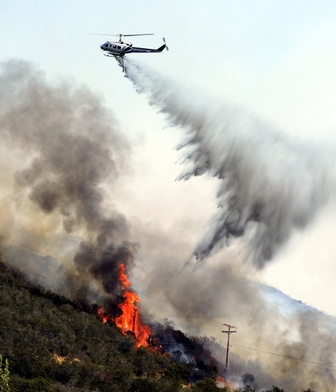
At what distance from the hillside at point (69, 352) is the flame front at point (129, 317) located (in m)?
4.57

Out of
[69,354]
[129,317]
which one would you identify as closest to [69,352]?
[69,354]

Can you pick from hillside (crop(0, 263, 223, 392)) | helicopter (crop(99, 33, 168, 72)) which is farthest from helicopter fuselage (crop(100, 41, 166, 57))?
hillside (crop(0, 263, 223, 392))

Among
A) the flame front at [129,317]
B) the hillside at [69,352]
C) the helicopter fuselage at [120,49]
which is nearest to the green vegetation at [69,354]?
the hillside at [69,352]

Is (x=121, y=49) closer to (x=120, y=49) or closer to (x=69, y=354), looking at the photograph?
(x=120, y=49)

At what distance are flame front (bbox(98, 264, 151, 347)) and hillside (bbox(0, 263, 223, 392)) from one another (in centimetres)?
457

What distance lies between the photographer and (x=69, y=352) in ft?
335

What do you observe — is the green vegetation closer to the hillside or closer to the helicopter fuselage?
the hillside

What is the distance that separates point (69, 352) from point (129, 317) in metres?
28.8

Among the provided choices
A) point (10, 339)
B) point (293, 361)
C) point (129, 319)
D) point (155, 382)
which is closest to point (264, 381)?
point (293, 361)

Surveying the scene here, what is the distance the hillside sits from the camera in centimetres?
8856

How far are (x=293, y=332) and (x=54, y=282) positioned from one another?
55247 mm

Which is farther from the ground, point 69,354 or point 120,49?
point 120,49

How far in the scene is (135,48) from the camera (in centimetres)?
10356

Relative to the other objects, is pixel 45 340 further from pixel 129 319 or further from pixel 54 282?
pixel 54 282
